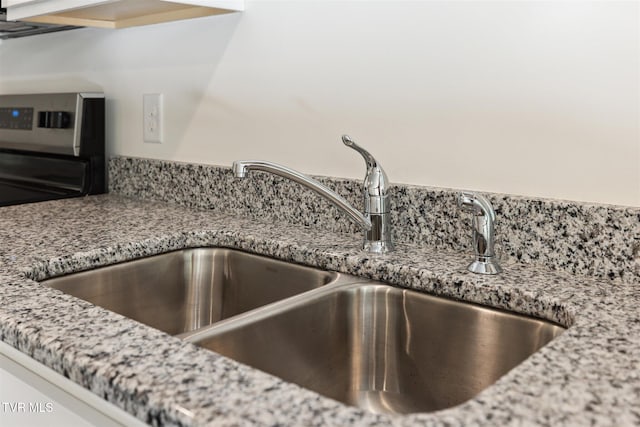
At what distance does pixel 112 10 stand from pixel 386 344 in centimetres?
104

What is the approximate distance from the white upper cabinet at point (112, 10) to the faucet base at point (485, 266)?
2.46 ft

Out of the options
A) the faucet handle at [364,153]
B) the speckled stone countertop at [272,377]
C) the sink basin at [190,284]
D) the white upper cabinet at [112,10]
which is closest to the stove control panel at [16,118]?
the white upper cabinet at [112,10]

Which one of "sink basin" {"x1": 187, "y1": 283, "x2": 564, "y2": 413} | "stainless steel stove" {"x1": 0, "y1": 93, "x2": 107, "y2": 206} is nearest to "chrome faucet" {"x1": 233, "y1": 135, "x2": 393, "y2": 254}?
"sink basin" {"x1": 187, "y1": 283, "x2": 564, "y2": 413}

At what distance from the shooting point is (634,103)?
2.74 ft

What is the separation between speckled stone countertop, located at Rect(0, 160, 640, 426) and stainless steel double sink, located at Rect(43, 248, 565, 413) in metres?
0.03

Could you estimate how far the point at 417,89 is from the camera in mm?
1052

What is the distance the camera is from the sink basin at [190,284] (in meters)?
1.03

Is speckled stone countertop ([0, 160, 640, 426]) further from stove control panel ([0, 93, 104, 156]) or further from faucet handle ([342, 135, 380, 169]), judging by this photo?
stove control panel ([0, 93, 104, 156])

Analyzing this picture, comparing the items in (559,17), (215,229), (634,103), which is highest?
(559,17)

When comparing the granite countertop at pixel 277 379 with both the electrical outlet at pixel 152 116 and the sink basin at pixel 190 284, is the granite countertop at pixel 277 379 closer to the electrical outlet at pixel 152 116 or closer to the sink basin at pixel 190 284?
the sink basin at pixel 190 284

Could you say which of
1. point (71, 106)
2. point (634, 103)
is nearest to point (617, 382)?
point (634, 103)

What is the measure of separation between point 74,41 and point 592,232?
5.11 ft

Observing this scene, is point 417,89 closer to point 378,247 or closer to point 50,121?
point 378,247

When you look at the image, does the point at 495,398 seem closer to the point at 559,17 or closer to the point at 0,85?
the point at 559,17
